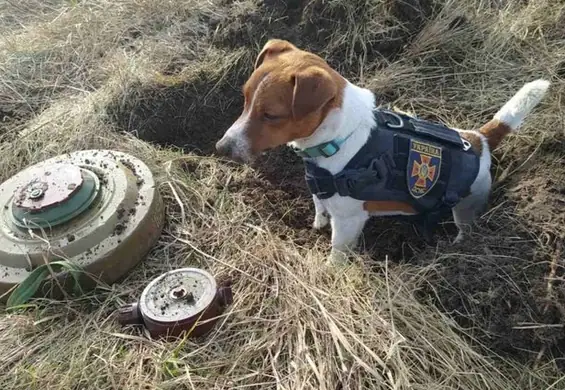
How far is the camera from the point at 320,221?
3529 mm

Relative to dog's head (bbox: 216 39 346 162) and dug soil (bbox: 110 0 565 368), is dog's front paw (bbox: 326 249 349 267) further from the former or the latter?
dog's head (bbox: 216 39 346 162)

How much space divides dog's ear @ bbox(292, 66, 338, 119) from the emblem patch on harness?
0.59 meters

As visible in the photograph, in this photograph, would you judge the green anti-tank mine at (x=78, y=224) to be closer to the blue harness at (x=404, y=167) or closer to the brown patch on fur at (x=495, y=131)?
the blue harness at (x=404, y=167)

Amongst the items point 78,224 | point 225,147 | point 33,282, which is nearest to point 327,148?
point 225,147

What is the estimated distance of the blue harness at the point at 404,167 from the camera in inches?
116

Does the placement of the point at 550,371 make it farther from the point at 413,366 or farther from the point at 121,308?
the point at 121,308

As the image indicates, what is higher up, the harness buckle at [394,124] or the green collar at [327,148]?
the harness buckle at [394,124]

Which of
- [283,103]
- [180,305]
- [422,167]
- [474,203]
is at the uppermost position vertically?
[283,103]

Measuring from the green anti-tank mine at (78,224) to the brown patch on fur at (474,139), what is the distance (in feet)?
6.00

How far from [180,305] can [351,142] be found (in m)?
1.17

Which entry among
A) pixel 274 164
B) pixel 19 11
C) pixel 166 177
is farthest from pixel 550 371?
pixel 19 11

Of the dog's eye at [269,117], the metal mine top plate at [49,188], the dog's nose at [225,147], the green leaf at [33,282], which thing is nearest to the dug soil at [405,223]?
the dog's nose at [225,147]

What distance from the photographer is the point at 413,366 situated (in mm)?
2459

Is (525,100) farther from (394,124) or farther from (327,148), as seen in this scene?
(327,148)
